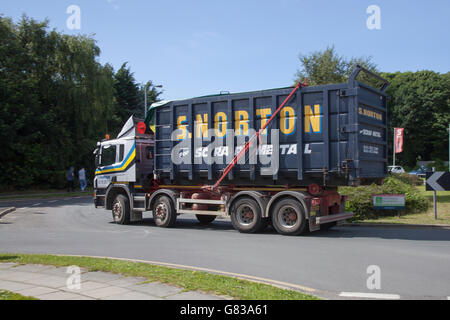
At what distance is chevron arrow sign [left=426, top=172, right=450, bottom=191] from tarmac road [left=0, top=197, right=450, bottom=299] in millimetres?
1925

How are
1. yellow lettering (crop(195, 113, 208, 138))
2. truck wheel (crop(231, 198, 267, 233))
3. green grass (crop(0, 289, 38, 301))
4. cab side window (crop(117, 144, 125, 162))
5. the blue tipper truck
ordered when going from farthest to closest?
cab side window (crop(117, 144, 125, 162)) < yellow lettering (crop(195, 113, 208, 138)) < truck wheel (crop(231, 198, 267, 233)) < the blue tipper truck < green grass (crop(0, 289, 38, 301))

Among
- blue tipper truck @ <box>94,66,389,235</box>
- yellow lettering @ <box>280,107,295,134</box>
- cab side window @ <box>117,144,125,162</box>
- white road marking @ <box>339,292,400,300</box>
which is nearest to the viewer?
white road marking @ <box>339,292,400,300</box>

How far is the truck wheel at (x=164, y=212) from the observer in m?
13.3

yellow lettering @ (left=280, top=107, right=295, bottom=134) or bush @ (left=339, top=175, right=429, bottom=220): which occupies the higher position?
yellow lettering @ (left=280, top=107, right=295, bottom=134)

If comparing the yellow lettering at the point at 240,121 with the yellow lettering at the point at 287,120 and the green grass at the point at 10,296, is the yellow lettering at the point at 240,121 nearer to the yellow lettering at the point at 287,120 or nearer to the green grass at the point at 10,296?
the yellow lettering at the point at 287,120

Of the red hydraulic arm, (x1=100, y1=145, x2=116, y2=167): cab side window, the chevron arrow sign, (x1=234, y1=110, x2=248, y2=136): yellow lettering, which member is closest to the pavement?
the red hydraulic arm

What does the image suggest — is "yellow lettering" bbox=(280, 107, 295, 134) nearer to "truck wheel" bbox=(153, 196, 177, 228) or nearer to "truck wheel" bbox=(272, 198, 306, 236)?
"truck wheel" bbox=(272, 198, 306, 236)

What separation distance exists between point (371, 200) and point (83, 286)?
10.9 metres

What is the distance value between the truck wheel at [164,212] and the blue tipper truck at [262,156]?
31 millimetres

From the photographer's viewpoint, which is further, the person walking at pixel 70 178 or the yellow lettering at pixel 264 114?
the person walking at pixel 70 178

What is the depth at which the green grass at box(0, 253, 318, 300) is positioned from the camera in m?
5.31

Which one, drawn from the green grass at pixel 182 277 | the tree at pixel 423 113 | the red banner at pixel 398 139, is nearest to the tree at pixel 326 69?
the red banner at pixel 398 139
